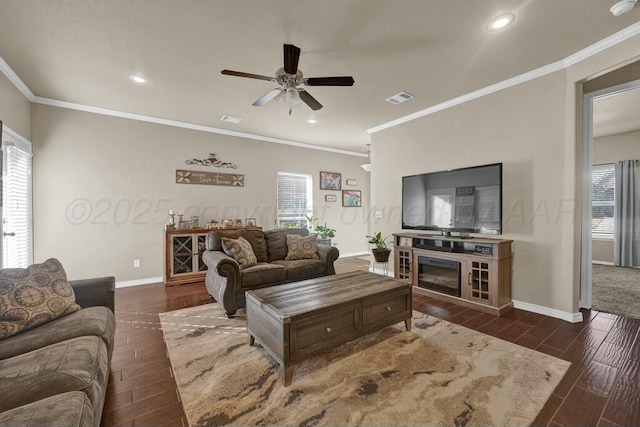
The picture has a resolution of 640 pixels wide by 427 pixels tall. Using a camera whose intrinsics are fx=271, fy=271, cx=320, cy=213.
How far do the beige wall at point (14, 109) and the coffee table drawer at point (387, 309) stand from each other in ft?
14.2

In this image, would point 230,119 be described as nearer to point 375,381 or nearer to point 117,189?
point 117,189

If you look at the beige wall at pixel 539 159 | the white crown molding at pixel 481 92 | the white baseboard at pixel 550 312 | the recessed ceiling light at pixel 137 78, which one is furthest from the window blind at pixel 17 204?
the white baseboard at pixel 550 312

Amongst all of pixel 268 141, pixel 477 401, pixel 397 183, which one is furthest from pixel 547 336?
pixel 268 141

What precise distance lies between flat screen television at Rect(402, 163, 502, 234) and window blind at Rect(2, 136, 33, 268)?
5.12 metres

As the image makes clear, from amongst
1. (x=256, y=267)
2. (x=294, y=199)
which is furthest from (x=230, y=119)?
(x=256, y=267)

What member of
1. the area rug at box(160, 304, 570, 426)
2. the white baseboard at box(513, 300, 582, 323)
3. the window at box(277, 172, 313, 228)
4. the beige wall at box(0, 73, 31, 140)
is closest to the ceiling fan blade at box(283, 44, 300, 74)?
the area rug at box(160, 304, 570, 426)

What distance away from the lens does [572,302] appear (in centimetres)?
288

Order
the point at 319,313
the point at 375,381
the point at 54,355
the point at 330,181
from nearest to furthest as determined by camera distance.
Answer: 1. the point at 54,355
2. the point at 375,381
3. the point at 319,313
4. the point at 330,181

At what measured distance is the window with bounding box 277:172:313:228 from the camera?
6203 mm

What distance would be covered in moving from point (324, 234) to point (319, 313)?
429cm

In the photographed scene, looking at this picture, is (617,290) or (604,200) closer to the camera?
(617,290)

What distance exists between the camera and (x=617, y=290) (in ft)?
12.9

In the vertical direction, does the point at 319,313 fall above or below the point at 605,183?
below

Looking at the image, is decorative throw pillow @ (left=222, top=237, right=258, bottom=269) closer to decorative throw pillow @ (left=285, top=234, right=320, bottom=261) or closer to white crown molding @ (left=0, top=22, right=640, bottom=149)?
decorative throw pillow @ (left=285, top=234, right=320, bottom=261)
